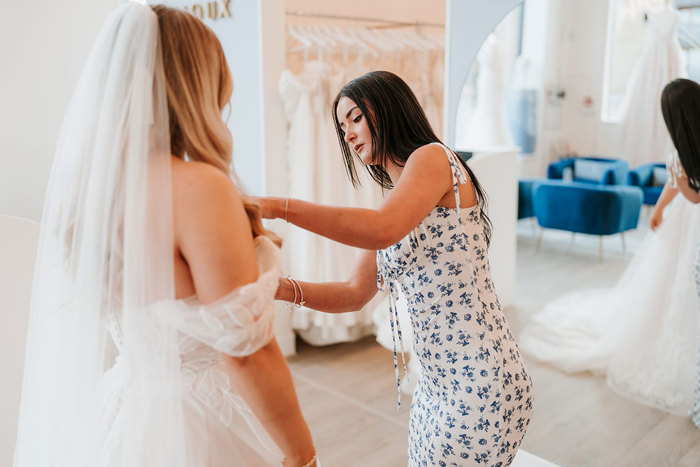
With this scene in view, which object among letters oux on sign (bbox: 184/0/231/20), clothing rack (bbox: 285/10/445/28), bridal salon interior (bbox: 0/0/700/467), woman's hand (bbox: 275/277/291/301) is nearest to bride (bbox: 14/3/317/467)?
woman's hand (bbox: 275/277/291/301)

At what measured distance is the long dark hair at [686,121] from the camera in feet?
6.53

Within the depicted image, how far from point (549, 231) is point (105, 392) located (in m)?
2.12

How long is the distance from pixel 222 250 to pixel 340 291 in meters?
0.59

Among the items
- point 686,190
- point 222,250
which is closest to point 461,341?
point 222,250

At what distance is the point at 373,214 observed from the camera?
1232 mm

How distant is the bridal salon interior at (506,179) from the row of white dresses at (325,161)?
12 mm

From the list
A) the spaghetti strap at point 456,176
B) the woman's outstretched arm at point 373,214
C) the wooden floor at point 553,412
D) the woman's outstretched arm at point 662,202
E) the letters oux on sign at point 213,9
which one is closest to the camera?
the woman's outstretched arm at point 373,214

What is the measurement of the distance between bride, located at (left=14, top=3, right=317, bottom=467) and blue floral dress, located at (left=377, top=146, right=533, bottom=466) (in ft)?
1.29

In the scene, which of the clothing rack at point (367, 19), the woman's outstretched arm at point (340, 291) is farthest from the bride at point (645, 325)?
the clothing rack at point (367, 19)

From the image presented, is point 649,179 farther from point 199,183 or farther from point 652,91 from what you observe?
point 199,183

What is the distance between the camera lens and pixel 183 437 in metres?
1.14

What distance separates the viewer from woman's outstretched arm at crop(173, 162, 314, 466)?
1035 mm

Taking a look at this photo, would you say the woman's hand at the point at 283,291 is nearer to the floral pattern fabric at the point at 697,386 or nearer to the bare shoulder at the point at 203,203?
the bare shoulder at the point at 203,203

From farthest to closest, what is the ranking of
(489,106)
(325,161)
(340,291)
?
1. (325,161)
2. (489,106)
3. (340,291)
